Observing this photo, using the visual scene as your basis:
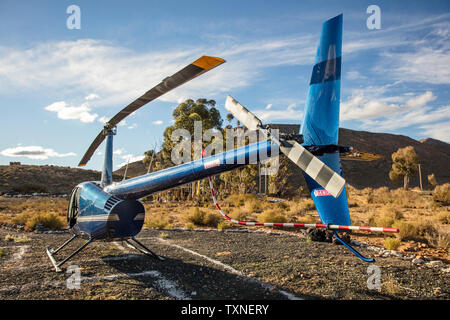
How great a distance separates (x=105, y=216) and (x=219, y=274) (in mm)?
2912

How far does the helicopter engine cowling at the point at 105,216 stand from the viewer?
6625 millimetres

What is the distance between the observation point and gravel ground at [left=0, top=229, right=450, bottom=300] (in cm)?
527

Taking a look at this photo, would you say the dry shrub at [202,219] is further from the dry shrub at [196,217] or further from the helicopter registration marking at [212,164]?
the helicopter registration marking at [212,164]

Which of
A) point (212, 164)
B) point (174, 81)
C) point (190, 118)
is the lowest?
point (212, 164)

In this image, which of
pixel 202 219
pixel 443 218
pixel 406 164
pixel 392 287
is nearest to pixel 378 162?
pixel 406 164

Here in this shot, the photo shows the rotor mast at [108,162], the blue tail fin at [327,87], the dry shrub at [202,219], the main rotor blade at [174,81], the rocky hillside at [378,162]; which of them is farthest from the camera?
the rocky hillside at [378,162]

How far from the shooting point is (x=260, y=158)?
559 cm

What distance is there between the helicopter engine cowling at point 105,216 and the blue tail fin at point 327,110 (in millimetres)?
4172

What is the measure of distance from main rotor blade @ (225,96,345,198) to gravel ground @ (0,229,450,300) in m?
2.20

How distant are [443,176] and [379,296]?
73947 millimetres

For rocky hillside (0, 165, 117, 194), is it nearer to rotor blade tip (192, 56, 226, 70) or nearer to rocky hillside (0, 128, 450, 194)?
rocky hillside (0, 128, 450, 194)

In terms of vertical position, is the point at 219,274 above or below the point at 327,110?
below

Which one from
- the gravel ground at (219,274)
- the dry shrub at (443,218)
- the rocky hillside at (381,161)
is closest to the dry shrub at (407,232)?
A: the gravel ground at (219,274)

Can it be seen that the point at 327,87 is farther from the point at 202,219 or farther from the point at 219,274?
the point at 202,219
